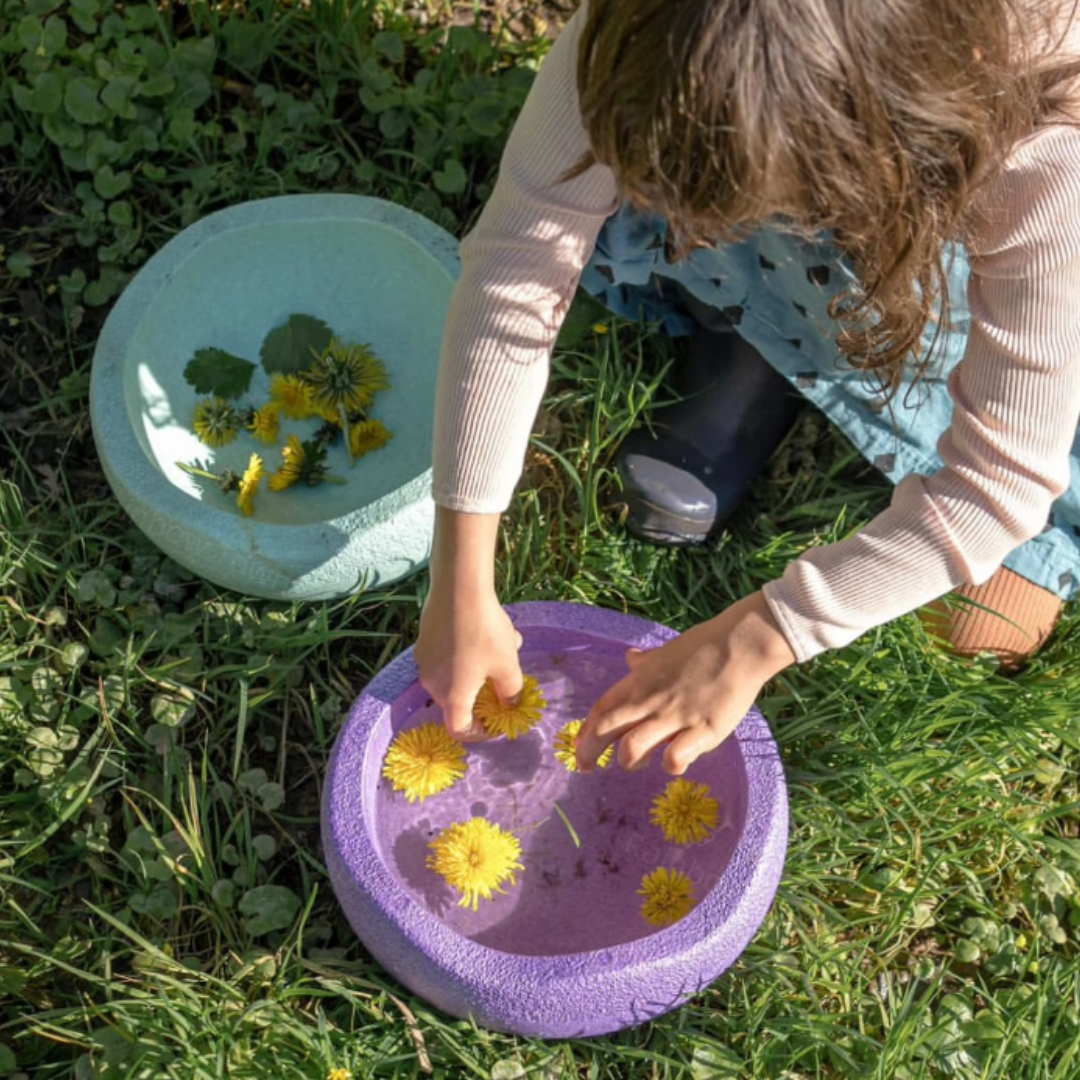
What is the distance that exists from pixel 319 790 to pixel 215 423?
486mm

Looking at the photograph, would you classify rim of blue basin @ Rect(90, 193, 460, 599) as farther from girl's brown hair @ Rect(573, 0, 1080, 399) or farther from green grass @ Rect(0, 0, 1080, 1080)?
girl's brown hair @ Rect(573, 0, 1080, 399)

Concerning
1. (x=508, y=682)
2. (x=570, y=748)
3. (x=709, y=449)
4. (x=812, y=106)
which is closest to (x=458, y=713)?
(x=508, y=682)

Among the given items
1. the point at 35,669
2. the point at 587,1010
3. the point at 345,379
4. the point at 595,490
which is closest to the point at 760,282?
the point at 595,490

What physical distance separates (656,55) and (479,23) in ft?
3.73

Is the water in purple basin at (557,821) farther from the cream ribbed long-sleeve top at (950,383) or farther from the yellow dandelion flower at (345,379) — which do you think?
the yellow dandelion flower at (345,379)

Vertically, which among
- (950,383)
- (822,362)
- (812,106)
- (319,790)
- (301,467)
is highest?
(812,106)

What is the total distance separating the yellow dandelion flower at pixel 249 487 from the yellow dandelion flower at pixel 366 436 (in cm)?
12

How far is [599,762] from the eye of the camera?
1517 mm

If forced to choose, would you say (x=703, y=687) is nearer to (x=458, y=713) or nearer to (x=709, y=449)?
(x=458, y=713)

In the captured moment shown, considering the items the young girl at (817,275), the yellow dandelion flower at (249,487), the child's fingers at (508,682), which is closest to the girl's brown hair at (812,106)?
the young girl at (817,275)

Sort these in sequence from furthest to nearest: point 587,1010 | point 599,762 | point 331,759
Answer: point 599,762 < point 331,759 < point 587,1010

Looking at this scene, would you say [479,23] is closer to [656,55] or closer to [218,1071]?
[656,55]

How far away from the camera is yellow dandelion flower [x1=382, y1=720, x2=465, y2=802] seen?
1.41 meters

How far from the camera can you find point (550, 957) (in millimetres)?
1230
